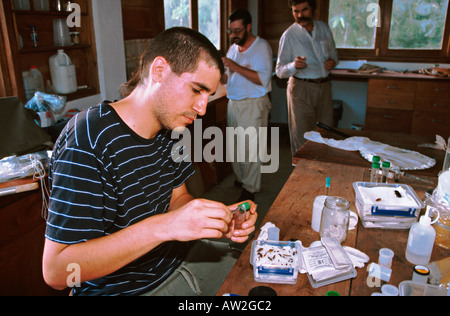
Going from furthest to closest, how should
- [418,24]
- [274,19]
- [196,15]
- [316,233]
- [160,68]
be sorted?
[274,19]
[418,24]
[196,15]
[316,233]
[160,68]

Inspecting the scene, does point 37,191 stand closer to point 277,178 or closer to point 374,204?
point 374,204

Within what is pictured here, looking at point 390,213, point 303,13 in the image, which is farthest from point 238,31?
point 390,213

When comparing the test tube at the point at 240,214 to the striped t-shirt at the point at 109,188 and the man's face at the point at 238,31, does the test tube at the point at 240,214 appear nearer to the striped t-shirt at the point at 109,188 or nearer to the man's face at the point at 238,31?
the striped t-shirt at the point at 109,188

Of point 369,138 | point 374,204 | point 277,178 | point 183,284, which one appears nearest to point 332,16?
point 277,178

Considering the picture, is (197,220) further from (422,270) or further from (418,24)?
(418,24)

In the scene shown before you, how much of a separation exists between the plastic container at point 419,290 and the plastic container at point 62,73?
2404 mm

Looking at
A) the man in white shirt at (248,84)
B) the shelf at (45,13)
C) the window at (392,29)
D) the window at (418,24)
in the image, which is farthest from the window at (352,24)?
the shelf at (45,13)

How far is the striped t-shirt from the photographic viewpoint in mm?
1031

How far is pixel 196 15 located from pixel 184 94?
321cm

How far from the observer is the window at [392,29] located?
4.80 meters

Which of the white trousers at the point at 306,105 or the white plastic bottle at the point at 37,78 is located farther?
the white trousers at the point at 306,105

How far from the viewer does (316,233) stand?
1352mm
